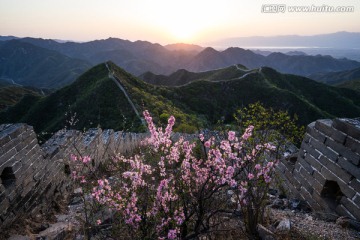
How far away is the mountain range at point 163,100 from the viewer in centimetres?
4391

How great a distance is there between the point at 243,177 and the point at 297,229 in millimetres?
1186

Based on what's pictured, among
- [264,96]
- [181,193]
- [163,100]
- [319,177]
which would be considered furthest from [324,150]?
[264,96]

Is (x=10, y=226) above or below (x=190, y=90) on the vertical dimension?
above

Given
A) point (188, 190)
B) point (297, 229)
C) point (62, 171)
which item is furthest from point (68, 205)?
point (297, 229)

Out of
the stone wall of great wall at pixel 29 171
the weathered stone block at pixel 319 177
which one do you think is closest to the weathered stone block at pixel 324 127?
the weathered stone block at pixel 319 177

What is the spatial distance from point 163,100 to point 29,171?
45.8 meters

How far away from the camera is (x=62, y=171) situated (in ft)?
28.2

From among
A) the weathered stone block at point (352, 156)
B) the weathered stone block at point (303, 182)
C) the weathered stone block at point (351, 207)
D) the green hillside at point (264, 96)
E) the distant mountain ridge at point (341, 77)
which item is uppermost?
the weathered stone block at point (352, 156)

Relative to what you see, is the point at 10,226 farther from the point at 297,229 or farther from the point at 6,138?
the point at 297,229

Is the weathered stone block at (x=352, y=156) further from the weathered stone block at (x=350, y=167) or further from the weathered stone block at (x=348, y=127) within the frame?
the weathered stone block at (x=348, y=127)

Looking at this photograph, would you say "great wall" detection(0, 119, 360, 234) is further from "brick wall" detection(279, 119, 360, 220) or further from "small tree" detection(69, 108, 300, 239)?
"small tree" detection(69, 108, 300, 239)

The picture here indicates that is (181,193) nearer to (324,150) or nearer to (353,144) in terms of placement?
(353,144)

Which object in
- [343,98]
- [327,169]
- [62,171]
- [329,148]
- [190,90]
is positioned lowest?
[343,98]

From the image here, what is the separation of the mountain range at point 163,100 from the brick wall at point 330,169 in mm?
28242
